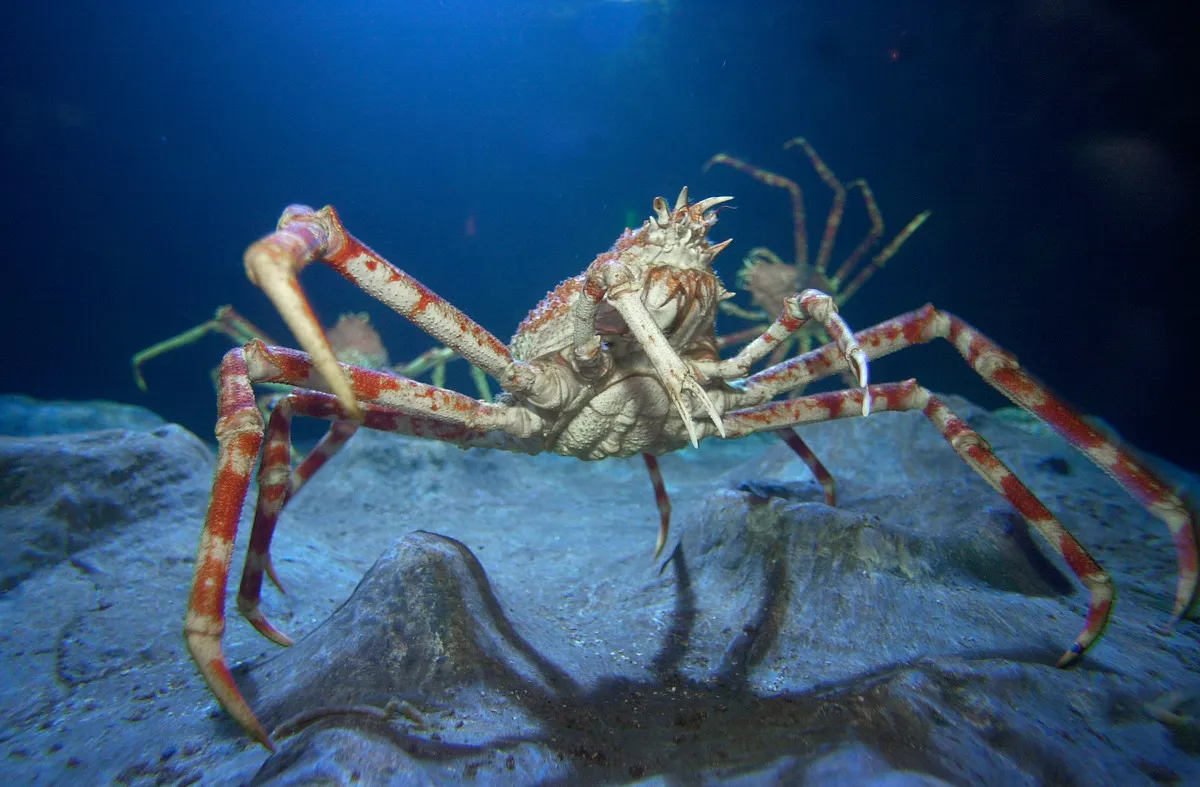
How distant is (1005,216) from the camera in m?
9.62

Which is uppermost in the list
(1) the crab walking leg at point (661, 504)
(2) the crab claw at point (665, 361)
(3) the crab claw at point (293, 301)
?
(3) the crab claw at point (293, 301)

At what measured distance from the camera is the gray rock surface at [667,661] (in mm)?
1189

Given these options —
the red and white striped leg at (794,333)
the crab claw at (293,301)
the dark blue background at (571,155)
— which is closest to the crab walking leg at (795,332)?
the red and white striped leg at (794,333)

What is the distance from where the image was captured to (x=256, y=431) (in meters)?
1.75

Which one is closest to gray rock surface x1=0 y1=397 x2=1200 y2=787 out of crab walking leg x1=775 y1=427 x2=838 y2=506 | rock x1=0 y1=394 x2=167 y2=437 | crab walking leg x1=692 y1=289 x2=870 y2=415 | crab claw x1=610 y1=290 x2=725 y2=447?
crab walking leg x1=775 y1=427 x2=838 y2=506

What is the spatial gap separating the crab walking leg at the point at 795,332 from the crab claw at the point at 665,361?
0.47 m

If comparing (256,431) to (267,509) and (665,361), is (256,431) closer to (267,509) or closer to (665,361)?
(267,509)

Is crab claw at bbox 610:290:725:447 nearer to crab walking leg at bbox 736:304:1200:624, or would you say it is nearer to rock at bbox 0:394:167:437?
crab walking leg at bbox 736:304:1200:624

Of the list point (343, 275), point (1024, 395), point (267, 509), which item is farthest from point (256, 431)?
point (1024, 395)

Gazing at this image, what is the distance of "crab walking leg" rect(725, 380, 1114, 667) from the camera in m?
1.78

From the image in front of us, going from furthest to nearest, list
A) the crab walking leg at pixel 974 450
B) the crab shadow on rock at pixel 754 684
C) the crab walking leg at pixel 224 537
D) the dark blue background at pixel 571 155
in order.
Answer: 1. the dark blue background at pixel 571 155
2. the crab walking leg at pixel 974 450
3. the crab walking leg at pixel 224 537
4. the crab shadow on rock at pixel 754 684

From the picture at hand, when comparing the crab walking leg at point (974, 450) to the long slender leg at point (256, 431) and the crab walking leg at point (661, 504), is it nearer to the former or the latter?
the crab walking leg at point (661, 504)

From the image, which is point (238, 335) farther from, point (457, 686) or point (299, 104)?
point (299, 104)

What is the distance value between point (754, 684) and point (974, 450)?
144 cm
